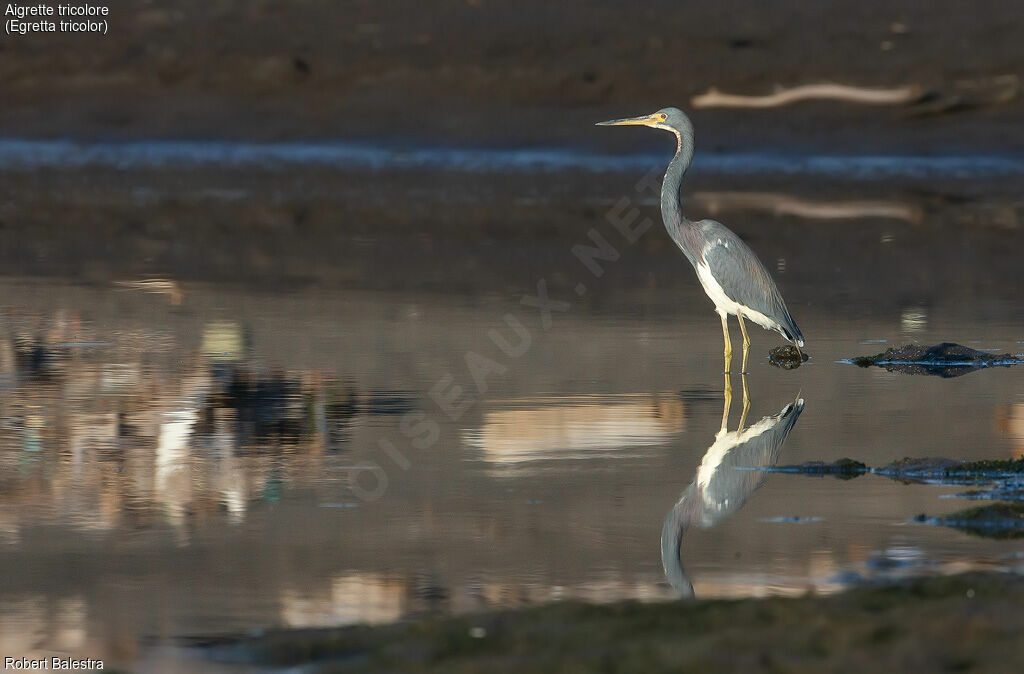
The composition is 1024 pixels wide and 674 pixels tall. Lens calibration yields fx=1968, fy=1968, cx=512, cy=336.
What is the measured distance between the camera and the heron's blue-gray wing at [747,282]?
37.1 feet

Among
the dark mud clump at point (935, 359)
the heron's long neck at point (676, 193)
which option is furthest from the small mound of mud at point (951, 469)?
the heron's long neck at point (676, 193)

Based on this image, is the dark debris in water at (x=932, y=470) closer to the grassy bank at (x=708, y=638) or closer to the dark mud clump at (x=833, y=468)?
the dark mud clump at (x=833, y=468)

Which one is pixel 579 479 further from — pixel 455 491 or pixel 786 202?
pixel 786 202

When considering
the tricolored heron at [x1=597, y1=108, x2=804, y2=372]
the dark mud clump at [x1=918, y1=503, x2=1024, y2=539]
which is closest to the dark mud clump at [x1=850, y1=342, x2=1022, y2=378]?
the tricolored heron at [x1=597, y1=108, x2=804, y2=372]

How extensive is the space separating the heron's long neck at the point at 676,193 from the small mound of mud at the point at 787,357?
798 millimetres

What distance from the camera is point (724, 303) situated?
38.0 feet

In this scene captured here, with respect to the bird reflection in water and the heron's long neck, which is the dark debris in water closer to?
the bird reflection in water

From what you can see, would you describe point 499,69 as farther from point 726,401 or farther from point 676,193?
point 726,401

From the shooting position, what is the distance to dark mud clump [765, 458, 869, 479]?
7941 millimetres

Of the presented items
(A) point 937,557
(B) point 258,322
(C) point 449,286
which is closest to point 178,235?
(C) point 449,286

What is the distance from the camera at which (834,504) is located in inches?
290

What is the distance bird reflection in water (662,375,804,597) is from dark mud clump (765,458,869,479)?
5.6 inches

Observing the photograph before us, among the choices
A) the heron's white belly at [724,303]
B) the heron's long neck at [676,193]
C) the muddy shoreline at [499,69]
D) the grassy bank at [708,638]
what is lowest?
the grassy bank at [708,638]

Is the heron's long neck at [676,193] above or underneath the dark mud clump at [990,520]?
above
